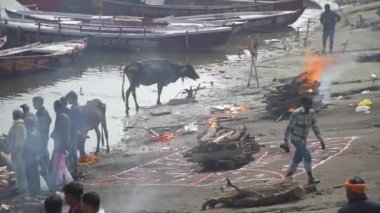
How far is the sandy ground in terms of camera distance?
13820mm

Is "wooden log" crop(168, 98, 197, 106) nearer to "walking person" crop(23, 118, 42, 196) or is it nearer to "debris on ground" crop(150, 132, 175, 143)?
"debris on ground" crop(150, 132, 175, 143)

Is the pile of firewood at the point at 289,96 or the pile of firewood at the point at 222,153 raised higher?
the pile of firewood at the point at 289,96

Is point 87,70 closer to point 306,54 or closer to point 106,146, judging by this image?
point 306,54

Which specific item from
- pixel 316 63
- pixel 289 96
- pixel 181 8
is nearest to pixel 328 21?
pixel 316 63

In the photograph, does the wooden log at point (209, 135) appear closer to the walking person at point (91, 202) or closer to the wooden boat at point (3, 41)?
the walking person at point (91, 202)

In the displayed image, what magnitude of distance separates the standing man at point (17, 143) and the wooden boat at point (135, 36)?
24850mm

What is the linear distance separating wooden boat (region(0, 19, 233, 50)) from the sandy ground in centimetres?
1439

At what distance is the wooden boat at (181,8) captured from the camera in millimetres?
48250

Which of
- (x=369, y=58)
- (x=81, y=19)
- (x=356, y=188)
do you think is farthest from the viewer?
(x=81, y=19)

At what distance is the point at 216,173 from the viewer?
15531 millimetres

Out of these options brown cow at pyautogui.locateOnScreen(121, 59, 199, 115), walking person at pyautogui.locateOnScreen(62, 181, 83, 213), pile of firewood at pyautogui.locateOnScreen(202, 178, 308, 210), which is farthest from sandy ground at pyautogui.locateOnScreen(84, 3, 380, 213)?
walking person at pyautogui.locateOnScreen(62, 181, 83, 213)

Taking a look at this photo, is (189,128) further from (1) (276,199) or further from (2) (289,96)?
(1) (276,199)

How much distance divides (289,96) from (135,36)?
67.3 feet

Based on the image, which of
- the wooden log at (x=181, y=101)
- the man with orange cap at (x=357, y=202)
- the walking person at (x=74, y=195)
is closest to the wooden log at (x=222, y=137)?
the walking person at (x=74, y=195)
